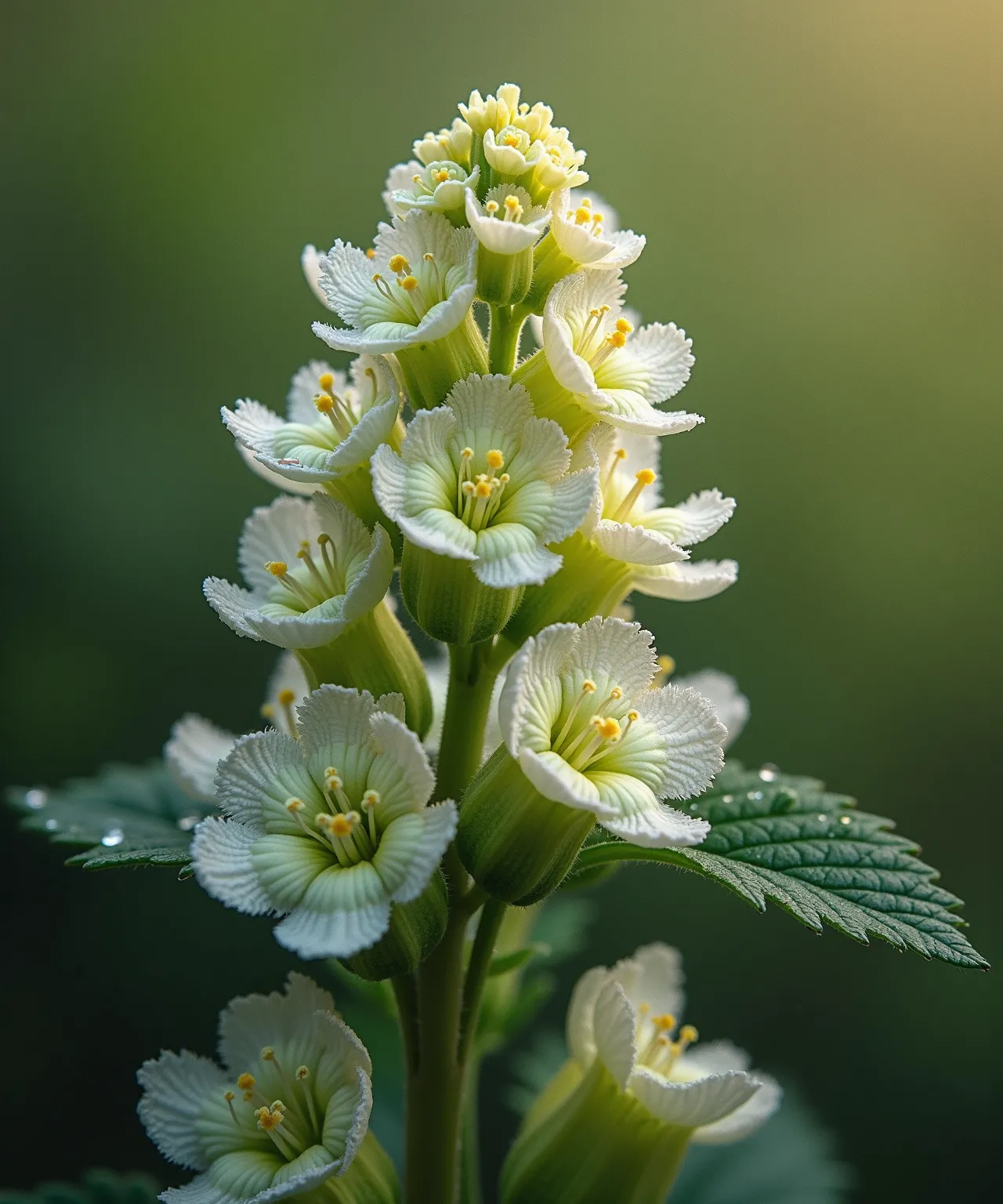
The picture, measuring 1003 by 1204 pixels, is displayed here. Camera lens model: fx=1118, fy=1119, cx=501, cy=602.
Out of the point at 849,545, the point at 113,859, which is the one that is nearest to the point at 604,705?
the point at 113,859

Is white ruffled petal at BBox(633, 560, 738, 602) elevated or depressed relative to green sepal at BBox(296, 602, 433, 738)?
elevated

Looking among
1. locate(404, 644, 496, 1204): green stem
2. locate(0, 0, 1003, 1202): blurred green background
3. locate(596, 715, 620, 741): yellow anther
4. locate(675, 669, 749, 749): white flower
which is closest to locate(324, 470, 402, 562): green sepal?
locate(404, 644, 496, 1204): green stem

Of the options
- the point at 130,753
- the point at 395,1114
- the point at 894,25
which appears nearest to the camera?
the point at 395,1114

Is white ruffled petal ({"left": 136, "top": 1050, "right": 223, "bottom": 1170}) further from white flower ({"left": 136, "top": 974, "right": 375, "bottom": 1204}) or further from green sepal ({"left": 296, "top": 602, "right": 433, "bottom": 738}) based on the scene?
green sepal ({"left": 296, "top": 602, "right": 433, "bottom": 738})

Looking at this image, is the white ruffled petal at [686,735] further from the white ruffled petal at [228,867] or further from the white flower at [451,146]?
the white flower at [451,146]

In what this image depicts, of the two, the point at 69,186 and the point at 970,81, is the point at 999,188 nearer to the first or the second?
the point at 970,81
